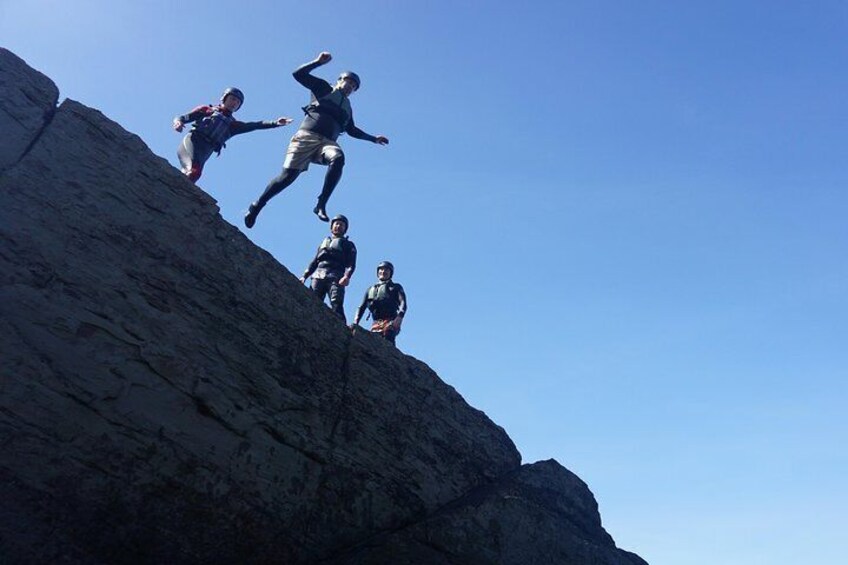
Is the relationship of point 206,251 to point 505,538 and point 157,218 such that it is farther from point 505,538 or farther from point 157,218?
point 505,538

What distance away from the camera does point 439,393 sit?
11.0 meters

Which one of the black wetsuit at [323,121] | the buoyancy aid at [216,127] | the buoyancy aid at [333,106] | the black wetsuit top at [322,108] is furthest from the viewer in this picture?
the buoyancy aid at [333,106]

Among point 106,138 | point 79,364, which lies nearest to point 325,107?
point 106,138

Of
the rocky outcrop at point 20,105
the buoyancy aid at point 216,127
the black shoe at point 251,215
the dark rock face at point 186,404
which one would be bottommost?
the dark rock face at point 186,404

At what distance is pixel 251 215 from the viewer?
1230 centimetres

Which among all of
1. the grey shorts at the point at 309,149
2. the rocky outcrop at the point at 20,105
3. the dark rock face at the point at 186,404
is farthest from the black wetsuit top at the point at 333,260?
the rocky outcrop at the point at 20,105

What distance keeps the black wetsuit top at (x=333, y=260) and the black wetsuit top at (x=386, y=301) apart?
3.53 ft

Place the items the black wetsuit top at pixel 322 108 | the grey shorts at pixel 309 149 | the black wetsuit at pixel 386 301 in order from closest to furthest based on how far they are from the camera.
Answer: the grey shorts at pixel 309 149, the black wetsuit top at pixel 322 108, the black wetsuit at pixel 386 301

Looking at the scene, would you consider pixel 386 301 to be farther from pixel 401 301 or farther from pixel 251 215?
pixel 251 215

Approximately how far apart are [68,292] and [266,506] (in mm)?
3045

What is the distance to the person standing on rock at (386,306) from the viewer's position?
14.3 metres

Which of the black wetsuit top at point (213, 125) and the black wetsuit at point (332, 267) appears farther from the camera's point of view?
the black wetsuit at point (332, 267)

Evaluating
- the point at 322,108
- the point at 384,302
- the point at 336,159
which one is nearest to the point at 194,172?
the point at 336,159

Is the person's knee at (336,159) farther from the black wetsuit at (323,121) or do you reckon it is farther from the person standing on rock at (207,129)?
the person standing on rock at (207,129)
